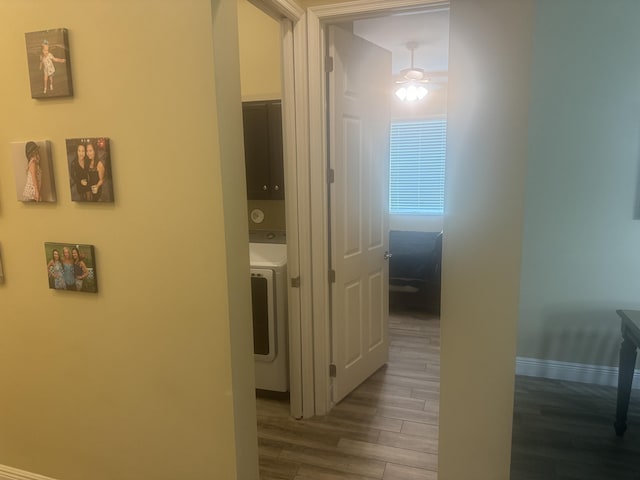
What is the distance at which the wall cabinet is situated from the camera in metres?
3.03

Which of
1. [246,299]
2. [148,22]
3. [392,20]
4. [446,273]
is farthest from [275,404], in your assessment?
[392,20]

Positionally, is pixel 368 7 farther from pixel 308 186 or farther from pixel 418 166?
pixel 418 166

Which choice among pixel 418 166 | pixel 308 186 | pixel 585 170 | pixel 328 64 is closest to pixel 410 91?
pixel 418 166

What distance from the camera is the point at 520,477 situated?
1729mm

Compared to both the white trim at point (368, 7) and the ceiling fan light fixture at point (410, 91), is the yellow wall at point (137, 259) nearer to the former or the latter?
the white trim at point (368, 7)

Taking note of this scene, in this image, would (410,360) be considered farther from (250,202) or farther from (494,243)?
(494,243)

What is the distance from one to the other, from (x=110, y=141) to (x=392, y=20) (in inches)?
107

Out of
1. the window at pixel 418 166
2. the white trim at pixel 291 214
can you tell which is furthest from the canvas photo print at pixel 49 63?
the window at pixel 418 166

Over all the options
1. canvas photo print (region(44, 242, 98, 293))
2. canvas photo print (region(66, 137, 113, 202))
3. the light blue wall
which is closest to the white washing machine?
canvas photo print (region(44, 242, 98, 293))

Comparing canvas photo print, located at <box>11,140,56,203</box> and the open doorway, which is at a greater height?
canvas photo print, located at <box>11,140,56,203</box>

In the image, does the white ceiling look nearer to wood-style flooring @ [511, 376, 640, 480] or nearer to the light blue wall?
the light blue wall

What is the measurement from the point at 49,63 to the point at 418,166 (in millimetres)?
5018

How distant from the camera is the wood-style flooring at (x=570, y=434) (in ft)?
4.79

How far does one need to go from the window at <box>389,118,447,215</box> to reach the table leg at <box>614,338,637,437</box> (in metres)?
4.57
